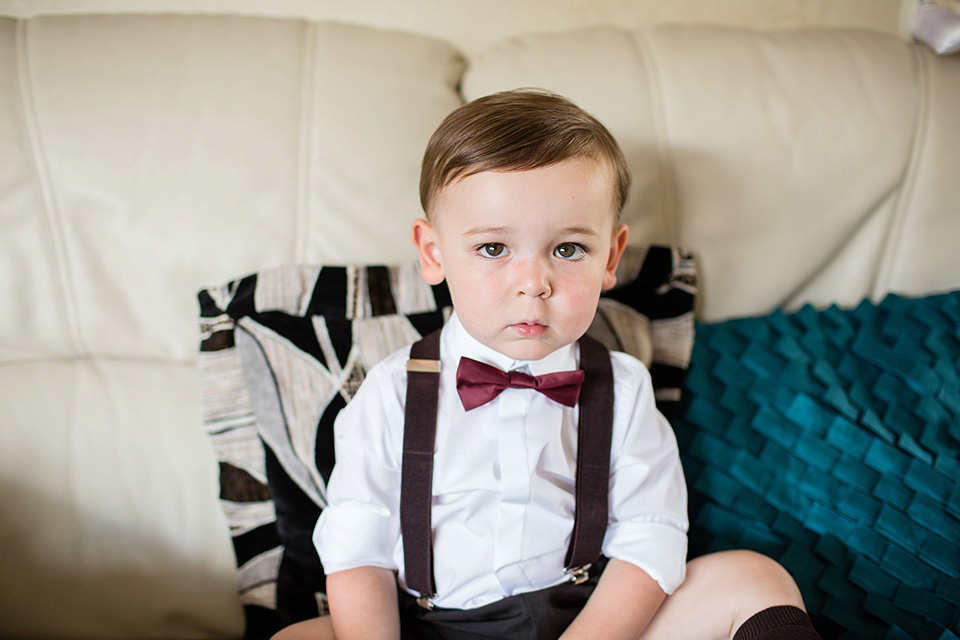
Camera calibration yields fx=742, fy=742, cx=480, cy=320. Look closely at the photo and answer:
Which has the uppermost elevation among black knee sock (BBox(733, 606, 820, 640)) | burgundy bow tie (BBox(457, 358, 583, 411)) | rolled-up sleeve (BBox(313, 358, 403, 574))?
burgundy bow tie (BBox(457, 358, 583, 411))

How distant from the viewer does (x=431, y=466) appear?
941mm

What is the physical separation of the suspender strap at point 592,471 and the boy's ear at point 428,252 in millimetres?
243

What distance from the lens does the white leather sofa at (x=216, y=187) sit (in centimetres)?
111

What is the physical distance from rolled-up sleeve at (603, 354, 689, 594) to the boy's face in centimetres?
18

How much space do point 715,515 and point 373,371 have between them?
0.55m

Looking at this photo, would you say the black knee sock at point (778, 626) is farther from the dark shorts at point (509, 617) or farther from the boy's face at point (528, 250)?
the boy's face at point (528, 250)

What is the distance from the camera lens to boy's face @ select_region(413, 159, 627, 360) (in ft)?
2.77

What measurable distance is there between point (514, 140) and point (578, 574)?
578 mm

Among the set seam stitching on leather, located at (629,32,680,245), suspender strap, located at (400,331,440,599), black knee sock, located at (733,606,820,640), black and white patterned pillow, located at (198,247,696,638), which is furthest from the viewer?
seam stitching on leather, located at (629,32,680,245)

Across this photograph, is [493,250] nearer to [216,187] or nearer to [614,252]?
[614,252]

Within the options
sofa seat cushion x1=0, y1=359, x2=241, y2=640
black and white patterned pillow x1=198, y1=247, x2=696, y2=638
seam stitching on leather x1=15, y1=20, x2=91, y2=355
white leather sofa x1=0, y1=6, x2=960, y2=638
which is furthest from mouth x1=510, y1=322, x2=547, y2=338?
seam stitching on leather x1=15, y1=20, x2=91, y2=355

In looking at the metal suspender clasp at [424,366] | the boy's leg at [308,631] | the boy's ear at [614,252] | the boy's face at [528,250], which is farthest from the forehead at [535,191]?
the boy's leg at [308,631]

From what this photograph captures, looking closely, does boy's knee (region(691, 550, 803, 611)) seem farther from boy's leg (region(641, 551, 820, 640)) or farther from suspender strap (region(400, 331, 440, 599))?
suspender strap (region(400, 331, 440, 599))

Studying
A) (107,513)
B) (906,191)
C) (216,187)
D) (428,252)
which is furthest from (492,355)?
(906,191)
